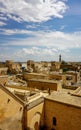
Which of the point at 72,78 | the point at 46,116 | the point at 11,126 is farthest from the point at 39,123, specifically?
the point at 72,78

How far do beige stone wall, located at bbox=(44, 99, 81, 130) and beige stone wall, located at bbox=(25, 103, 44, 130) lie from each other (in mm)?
690

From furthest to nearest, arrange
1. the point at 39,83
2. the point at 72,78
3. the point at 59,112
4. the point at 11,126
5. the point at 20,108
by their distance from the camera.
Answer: the point at 72,78 < the point at 39,83 < the point at 59,112 < the point at 20,108 < the point at 11,126

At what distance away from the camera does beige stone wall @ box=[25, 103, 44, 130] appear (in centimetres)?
1621

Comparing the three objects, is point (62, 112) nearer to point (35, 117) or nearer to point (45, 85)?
point (35, 117)

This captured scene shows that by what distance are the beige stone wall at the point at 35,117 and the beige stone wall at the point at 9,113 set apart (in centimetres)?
105

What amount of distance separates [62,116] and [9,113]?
521 cm

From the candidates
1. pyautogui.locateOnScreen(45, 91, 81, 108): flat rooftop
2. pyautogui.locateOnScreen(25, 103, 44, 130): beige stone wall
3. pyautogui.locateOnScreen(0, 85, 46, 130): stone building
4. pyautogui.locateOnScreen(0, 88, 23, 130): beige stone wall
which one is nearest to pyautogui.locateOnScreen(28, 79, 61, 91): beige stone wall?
pyautogui.locateOnScreen(45, 91, 81, 108): flat rooftop

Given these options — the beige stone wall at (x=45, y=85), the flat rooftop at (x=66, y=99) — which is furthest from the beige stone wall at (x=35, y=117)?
the beige stone wall at (x=45, y=85)

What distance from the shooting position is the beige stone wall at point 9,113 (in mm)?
14193

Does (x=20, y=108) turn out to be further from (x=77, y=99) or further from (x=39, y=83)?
(x=39, y=83)

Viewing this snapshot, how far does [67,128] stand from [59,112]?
162 centimetres

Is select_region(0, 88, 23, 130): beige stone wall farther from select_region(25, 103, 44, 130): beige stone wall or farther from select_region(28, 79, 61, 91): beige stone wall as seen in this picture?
select_region(28, 79, 61, 91): beige stone wall

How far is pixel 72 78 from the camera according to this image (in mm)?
44094

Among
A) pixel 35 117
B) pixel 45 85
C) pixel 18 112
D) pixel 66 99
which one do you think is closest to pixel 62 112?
pixel 66 99
